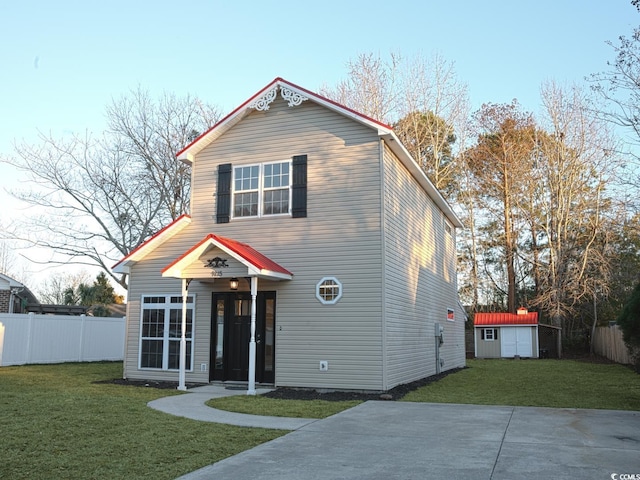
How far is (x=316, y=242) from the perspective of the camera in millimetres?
12320

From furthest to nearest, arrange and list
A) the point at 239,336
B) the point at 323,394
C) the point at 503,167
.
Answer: the point at 503,167 → the point at 239,336 → the point at 323,394

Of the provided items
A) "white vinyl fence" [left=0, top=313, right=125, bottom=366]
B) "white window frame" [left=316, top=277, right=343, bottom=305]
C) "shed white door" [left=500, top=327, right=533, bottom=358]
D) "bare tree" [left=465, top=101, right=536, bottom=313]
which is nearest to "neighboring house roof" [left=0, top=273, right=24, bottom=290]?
"white vinyl fence" [left=0, top=313, right=125, bottom=366]

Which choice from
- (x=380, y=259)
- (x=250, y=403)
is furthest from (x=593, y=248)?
(x=250, y=403)

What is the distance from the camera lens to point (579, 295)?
90.3 ft

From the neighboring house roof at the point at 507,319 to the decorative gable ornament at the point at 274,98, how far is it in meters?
20.6

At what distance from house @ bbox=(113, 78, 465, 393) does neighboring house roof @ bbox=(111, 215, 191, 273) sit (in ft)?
0.14

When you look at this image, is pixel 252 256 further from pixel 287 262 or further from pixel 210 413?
pixel 210 413

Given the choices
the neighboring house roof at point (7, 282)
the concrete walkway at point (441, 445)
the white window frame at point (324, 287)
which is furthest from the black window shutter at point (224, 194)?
the neighboring house roof at point (7, 282)

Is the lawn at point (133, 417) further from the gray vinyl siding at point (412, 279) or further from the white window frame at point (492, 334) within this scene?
the white window frame at point (492, 334)

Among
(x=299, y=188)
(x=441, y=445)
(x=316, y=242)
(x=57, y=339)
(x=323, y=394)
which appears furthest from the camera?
(x=57, y=339)

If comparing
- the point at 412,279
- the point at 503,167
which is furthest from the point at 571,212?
the point at 412,279

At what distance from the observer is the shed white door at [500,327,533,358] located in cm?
2895

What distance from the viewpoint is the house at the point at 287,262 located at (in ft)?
38.4

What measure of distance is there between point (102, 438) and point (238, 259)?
5.15m
